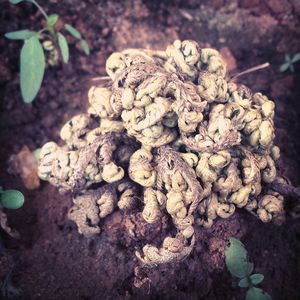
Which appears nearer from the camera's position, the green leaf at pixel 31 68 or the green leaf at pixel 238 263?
the green leaf at pixel 238 263

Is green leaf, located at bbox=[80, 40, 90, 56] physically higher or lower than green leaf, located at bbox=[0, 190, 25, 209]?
higher

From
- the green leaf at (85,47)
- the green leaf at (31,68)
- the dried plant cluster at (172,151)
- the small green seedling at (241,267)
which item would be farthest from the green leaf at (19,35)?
the small green seedling at (241,267)

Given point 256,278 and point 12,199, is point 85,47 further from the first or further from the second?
point 256,278

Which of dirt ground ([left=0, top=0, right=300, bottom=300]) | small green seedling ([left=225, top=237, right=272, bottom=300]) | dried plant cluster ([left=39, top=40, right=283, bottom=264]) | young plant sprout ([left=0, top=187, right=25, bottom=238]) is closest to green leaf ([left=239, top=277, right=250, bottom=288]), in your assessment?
small green seedling ([left=225, top=237, right=272, bottom=300])

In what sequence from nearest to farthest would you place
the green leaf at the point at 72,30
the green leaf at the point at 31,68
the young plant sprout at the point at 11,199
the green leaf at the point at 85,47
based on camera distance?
the young plant sprout at the point at 11,199 → the green leaf at the point at 31,68 → the green leaf at the point at 72,30 → the green leaf at the point at 85,47

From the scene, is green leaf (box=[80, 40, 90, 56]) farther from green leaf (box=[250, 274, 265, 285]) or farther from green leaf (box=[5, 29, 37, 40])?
green leaf (box=[250, 274, 265, 285])

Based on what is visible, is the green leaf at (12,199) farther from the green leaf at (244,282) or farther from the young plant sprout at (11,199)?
the green leaf at (244,282)

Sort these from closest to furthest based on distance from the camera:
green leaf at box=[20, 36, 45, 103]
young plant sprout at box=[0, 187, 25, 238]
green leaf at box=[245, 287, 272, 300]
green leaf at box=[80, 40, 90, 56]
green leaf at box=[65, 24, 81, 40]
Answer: green leaf at box=[245, 287, 272, 300] → young plant sprout at box=[0, 187, 25, 238] → green leaf at box=[20, 36, 45, 103] → green leaf at box=[65, 24, 81, 40] → green leaf at box=[80, 40, 90, 56]

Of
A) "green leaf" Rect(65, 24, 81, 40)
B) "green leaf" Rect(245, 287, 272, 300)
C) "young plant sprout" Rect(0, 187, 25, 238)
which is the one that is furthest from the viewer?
"green leaf" Rect(65, 24, 81, 40)
